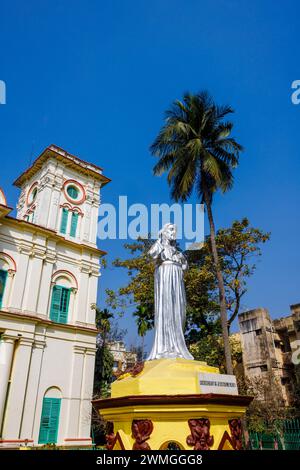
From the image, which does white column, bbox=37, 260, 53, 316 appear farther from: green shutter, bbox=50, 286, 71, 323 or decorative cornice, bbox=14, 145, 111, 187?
decorative cornice, bbox=14, 145, 111, 187

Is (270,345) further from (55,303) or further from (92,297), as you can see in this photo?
(55,303)

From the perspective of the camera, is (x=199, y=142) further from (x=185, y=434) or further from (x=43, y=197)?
(x=185, y=434)

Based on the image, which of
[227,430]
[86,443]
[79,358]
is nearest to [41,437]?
[86,443]

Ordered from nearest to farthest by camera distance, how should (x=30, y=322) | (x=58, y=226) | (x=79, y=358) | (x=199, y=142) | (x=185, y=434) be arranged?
(x=185, y=434) → (x=199, y=142) → (x=30, y=322) → (x=79, y=358) → (x=58, y=226)

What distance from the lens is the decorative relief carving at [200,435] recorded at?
383 centimetres

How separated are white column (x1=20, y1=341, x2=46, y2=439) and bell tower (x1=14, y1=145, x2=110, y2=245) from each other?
→ 6393 mm

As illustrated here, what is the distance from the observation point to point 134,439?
13.0 feet

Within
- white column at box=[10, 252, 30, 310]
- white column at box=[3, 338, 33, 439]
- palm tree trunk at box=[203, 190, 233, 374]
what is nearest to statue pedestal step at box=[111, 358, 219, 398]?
palm tree trunk at box=[203, 190, 233, 374]

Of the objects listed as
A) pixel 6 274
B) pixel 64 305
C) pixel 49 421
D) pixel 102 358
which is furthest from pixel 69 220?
pixel 49 421

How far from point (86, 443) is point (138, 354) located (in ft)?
26.6

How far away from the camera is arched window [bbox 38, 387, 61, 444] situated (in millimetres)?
16500

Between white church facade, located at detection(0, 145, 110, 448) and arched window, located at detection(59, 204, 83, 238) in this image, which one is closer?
white church facade, located at detection(0, 145, 110, 448)

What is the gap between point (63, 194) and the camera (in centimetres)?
2169

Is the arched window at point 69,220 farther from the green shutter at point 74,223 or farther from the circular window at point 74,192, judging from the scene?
the circular window at point 74,192
